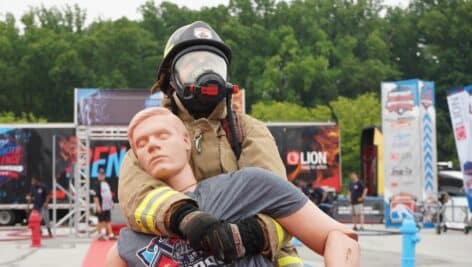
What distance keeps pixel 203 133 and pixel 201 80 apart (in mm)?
179

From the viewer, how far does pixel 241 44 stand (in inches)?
2477

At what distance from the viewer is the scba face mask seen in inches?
117

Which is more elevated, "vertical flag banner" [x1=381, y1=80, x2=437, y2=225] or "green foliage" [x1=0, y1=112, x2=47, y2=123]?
"green foliage" [x1=0, y1=112, x2=47, y2=123]

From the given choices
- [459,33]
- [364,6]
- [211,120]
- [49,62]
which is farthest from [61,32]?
[211,120]

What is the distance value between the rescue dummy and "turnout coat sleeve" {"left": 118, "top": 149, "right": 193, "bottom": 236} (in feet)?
0.11

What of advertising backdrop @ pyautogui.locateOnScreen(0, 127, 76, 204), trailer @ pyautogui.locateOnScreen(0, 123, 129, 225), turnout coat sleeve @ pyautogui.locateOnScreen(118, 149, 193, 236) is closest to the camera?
turnout coat sleeve @ pyautogui.locateOnScreen(118, 149, 193, 236)

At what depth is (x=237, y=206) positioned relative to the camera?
2.69 m

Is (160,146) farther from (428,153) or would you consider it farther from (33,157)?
(33,157)

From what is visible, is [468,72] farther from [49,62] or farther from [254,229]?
[254,229]

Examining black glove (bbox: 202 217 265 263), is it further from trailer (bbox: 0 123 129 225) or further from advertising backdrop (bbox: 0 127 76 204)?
advertising backdrop (bbox: 0 127 76 204)

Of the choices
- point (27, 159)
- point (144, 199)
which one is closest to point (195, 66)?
point (144, 199)

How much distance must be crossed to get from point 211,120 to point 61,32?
63.2 meters

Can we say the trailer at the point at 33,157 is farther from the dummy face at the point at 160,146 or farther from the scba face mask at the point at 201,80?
the dummy face at the point at 160,146

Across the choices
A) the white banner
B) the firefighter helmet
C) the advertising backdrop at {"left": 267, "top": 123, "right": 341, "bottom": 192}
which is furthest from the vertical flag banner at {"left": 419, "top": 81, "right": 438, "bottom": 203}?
the firefighter helmet
